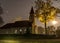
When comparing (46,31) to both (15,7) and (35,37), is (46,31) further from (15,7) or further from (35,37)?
(15,7)

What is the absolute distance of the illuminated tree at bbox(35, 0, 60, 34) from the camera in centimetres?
504

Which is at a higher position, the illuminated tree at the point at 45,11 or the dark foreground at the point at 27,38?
the illuminated tree at the point at 45,11

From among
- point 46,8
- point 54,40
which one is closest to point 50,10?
point 46,8

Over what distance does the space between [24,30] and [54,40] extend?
1.21 ft

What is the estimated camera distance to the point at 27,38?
5.02 meters

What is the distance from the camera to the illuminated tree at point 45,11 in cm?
504

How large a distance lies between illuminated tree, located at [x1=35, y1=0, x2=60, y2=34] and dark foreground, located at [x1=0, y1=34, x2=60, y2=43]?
19 centimetres

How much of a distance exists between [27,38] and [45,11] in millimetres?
385

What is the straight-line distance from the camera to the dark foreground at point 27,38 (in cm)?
499

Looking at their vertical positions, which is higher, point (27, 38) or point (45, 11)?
point (45, 11)

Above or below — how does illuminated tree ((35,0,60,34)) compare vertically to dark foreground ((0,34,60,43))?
above

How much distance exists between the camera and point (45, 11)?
505 cm

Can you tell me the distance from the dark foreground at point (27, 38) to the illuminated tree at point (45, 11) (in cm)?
19

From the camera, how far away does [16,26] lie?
5.01 m
